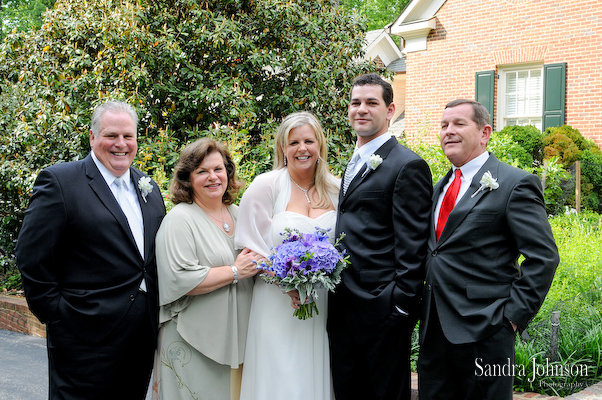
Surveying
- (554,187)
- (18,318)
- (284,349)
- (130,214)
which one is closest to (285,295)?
(284,349)

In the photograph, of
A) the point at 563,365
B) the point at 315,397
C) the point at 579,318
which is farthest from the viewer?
the point at 579,318

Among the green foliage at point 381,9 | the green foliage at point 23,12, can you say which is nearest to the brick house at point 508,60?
the green foliage at point 23,12

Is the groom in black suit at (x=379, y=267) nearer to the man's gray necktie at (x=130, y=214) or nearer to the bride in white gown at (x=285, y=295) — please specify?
the bride in white gown at (x=285, y=295)

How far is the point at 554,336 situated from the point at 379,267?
245cm

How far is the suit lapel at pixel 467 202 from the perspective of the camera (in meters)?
3.57

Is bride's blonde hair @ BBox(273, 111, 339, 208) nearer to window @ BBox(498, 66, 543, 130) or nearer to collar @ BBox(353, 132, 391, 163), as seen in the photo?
collar @ BBox(353, 132, 391, 163)

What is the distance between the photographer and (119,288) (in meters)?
3.75

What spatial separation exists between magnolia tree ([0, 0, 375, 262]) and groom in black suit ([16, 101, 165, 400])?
3509 mm

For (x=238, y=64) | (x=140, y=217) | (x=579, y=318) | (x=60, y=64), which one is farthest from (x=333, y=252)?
(x=60, y=64)

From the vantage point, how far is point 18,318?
8.15 m

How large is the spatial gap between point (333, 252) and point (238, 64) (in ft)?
→ 18.9

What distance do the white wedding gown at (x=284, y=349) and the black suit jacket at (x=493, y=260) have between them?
0.93 metres

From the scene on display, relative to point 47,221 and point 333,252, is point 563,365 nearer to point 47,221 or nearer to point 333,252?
point 333,252

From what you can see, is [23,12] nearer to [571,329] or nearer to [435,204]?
[435,204]
